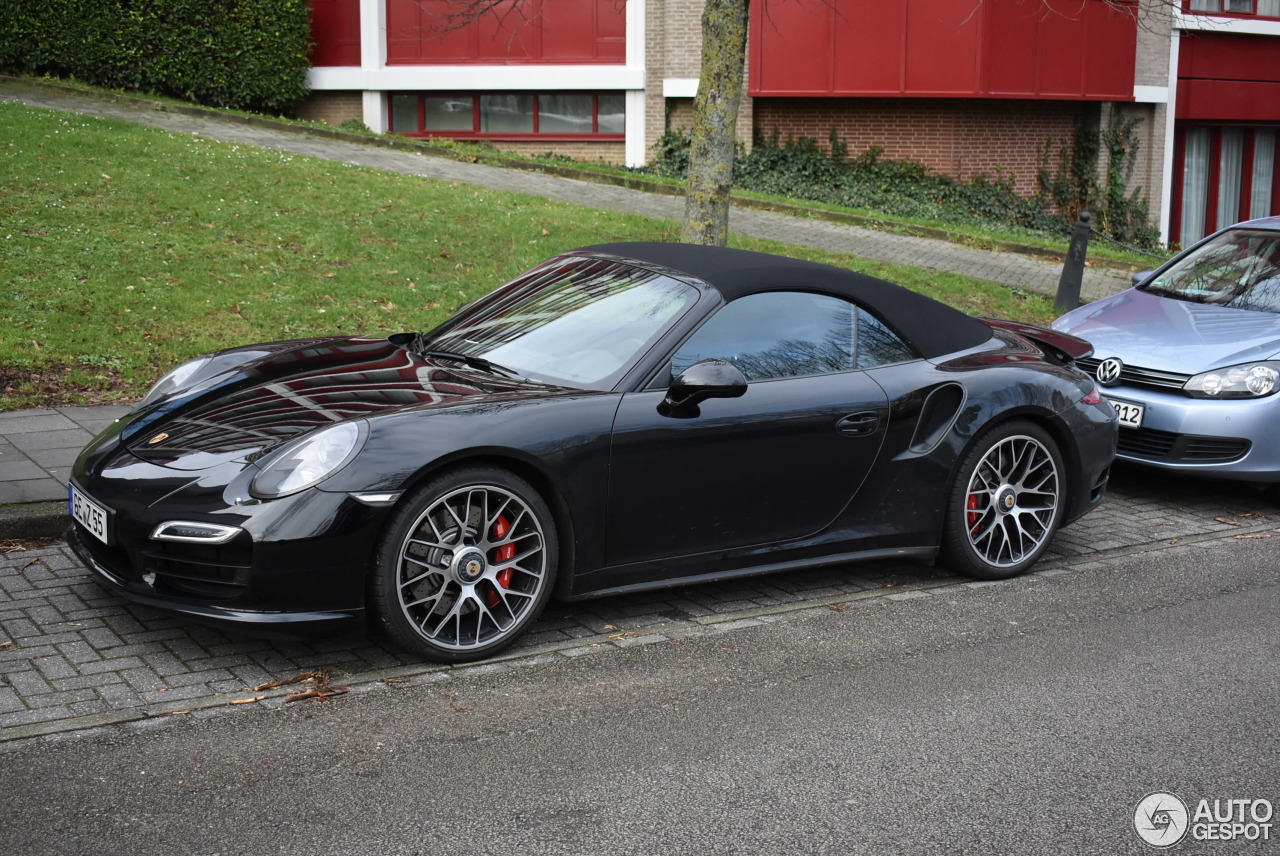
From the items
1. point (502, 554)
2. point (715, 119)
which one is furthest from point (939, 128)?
point (502, 554)

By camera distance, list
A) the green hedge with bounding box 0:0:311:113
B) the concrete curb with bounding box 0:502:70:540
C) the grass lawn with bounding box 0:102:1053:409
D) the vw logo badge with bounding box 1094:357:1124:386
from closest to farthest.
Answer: the concrete curb with bounding box 0:502:70:540, the vw logo badge with bounding box 1094:357:1124:386, the grass lawn with bounding box 0:102:1053:409, the green hedge with bounding box 0:0:311:113

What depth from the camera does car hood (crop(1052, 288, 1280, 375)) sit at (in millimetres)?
7387

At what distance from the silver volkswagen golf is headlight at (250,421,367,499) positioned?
479 cm

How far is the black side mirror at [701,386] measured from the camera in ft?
16.2

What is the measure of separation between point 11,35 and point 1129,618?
21364mm

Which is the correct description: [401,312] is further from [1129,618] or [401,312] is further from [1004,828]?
[1004,828]

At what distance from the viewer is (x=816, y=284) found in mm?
5668

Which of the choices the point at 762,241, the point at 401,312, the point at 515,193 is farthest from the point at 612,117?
the point at 401,312

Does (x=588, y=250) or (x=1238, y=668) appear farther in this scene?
(x=588, y=250)

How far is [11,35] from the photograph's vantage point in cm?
2131

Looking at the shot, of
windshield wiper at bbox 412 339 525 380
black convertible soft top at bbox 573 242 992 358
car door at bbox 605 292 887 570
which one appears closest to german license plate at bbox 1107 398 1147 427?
black convertible soft top at bbox 573 242 992 358

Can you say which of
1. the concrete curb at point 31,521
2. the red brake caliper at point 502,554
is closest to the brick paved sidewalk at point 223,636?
the concrete curb at point 31,521

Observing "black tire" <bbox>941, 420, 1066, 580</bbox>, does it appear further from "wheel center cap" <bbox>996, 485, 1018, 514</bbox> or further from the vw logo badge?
the vw logo badge

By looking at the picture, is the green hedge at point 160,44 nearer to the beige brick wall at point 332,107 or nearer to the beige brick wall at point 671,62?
the beige brick wall at point 332,107
